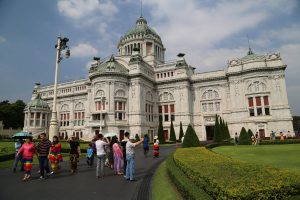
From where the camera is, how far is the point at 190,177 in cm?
902

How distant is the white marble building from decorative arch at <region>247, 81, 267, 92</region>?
0.21 m

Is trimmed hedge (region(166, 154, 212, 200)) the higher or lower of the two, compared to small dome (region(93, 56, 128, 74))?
lower

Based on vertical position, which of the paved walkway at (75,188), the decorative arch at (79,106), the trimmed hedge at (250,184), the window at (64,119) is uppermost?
the decorative arch at (79,106)

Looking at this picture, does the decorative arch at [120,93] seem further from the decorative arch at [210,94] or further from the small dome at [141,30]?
the small dome at [141,30]

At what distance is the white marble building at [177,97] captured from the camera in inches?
2031

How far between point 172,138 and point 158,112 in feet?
41.0

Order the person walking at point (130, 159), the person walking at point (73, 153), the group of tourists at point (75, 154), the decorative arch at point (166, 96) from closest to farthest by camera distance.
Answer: the person walking at point (130, 159) → the group of tourists at point (75, 154) → the person walking at point (73, 153) → the decorative arch at point (166, 96)

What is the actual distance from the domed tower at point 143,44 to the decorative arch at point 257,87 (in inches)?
1139

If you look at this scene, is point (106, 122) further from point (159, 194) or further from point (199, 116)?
point (159, 194)

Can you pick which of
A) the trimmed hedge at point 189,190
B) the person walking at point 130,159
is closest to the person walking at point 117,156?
the person walking at point 130,159

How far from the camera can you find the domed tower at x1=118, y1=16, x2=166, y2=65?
7125cm

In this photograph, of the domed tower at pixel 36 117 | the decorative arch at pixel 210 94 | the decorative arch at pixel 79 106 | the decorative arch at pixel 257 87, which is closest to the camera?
the decorative arch at pixel 257 87

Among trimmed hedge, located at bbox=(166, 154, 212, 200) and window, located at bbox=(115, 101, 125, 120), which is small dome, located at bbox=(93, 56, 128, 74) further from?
trimmed hedge, located at bbox=(166, 154, 212, 200)

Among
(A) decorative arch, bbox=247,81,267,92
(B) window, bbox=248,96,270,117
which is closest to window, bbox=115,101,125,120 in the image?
(B) window, bbox=248,96,270,117
